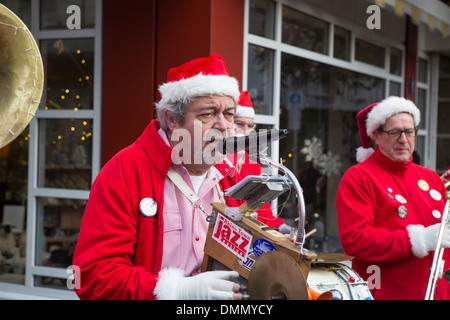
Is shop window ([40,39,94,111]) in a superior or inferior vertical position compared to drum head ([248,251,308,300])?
superior

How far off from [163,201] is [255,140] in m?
0.57

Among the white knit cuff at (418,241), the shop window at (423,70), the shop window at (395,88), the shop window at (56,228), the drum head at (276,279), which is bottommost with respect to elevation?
the shop window at (56,228)

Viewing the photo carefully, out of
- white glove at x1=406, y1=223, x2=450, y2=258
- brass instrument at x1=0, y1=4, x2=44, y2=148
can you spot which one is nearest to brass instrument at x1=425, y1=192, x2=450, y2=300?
white glove at x1=406, y1=223, x2=450, y2=258

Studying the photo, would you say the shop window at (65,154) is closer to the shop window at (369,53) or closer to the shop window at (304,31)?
the shop window at (304,31)

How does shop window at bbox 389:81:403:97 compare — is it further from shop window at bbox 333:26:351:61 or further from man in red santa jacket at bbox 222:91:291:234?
man in red santa jacket at bbox 222:91:291:234

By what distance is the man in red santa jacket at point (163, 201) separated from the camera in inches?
69.4

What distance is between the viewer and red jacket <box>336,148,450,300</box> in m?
2.77

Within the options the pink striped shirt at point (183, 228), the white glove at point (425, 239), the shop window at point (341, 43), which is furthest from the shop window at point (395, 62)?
the pink striped shirt at point (183, 228)

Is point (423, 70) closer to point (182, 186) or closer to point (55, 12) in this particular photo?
point (55, 12)

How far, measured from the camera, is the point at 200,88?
2.04m

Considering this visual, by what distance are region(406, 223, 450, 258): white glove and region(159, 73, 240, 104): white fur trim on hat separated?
4.22 feet

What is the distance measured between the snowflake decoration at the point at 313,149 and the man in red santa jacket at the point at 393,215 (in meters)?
3.20
